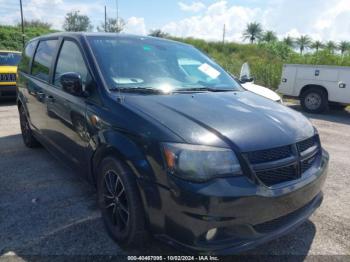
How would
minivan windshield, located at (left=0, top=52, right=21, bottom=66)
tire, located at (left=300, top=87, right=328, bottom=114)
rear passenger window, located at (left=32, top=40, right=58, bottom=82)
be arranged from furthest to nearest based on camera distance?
1. minivan windshield, located at (left=0, top=52, right=21, bottom=66)
2. tire, located at (left=300, top=87, right=328, bottom=114)
3. rear passenger window, located at (left=32, top=40, right=58, bottom=82)

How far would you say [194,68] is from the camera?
12.4ft

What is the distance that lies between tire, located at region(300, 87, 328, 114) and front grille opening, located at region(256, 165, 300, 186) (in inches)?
330

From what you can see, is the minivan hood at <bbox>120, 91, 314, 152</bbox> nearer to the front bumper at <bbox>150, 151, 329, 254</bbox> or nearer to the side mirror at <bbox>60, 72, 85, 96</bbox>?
the front bumper at <bbox>150, 151, 329, 254</bbox>

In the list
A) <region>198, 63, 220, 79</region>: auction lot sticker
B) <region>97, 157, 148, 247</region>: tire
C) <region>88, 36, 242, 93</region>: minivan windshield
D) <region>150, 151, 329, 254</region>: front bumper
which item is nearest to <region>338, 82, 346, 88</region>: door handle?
<region>88, 36, 242, 93</region>: minivan windshield

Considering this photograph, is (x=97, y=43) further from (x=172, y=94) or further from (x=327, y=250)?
(x=327, y=250)

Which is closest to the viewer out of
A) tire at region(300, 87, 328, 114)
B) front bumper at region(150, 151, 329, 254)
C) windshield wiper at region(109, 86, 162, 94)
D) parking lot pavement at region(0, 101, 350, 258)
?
front bumper at region(150, 151, 329, 254)

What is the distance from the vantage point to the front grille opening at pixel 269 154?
2330 millimetres

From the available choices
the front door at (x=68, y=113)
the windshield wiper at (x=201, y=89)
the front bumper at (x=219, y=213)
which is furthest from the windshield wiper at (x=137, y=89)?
the front bumper at (x=219, y=213)

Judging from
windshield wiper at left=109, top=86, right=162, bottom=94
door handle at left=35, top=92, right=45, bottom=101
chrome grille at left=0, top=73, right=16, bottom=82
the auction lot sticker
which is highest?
the auction lot sticker

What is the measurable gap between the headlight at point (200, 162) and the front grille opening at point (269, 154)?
126 mm

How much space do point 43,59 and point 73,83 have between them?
166 cm

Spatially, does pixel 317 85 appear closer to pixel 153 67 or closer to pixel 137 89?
pixel 153 67

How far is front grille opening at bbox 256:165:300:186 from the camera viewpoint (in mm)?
2329

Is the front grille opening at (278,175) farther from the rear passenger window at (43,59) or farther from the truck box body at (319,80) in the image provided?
the truck box body at (319,80)
